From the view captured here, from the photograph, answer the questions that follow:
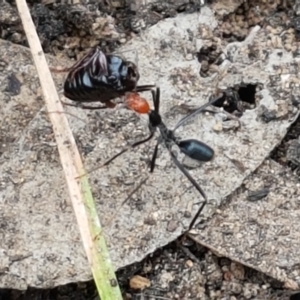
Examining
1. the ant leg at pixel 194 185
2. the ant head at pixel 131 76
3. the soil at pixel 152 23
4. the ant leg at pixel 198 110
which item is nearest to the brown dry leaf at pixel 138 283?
the soil at pixel 152 23

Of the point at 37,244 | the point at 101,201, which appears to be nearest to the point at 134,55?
the point at 101,201

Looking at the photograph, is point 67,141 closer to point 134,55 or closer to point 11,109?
point 11,109

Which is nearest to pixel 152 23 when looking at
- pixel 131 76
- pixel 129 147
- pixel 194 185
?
pixel 131 76

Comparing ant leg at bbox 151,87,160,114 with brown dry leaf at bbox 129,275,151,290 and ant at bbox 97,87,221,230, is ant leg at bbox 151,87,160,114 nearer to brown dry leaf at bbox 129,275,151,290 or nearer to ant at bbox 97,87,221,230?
ant at bbox 97,87,221,230

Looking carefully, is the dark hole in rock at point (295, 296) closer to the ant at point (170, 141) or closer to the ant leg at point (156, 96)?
the ant at point (170, 141)

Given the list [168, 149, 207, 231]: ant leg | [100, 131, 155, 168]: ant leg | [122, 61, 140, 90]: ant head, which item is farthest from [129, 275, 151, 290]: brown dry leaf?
[122, 61, 140, 90]: ant head
